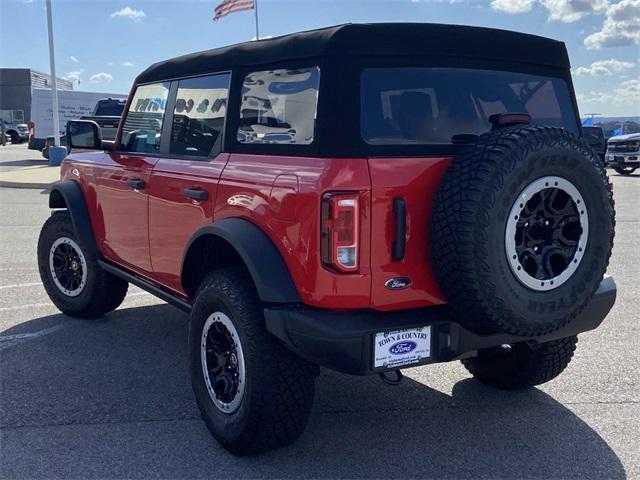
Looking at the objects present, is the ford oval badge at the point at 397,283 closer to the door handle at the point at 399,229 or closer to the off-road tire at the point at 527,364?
the door handle at the point at 399,229

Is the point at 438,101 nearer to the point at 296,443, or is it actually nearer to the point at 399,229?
the point at 399,229

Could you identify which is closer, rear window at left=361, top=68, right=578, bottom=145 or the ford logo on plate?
the ford logo on plate

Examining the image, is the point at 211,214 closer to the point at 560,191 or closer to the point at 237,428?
the point at 237,428

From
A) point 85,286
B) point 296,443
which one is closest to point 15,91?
point 85,286

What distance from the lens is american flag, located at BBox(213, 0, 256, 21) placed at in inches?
758

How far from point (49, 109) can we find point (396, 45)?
22.9 m

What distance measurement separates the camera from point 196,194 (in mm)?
3355

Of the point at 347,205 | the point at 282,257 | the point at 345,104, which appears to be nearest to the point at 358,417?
the point at 282,257

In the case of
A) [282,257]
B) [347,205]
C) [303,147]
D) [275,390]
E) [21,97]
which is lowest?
[275,390]

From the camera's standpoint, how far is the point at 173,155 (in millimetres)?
3818

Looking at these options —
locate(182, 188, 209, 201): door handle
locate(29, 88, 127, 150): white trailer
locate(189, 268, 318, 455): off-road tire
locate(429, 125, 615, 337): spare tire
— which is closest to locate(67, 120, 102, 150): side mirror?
locate(182, 188, 209, 201): door handle

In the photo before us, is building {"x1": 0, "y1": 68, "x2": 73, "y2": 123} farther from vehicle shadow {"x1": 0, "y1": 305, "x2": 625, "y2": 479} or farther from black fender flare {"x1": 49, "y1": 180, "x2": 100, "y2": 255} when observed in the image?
vehicle shadow {"x1": 0, "y1": 305, "x2": 625, "y2": 479}

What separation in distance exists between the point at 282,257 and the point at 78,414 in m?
1.58

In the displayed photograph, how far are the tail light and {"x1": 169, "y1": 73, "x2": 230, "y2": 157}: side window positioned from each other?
1.07 meters
